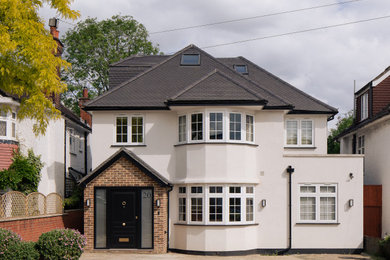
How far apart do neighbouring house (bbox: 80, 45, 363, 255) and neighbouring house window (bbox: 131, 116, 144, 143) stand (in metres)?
0.04

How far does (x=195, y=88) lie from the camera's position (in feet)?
74.7

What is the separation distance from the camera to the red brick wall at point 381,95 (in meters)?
26.6

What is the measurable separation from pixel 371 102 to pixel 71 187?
51.6ft

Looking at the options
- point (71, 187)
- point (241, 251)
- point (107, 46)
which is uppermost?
point (107, 46)

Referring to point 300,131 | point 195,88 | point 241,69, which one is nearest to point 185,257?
point 195,88

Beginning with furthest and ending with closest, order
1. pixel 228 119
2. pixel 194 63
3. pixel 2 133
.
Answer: pixel 194 63 → pixel 2 133 → pixel 228 119

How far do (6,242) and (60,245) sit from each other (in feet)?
5.89

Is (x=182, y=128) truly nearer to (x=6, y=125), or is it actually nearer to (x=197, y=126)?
(x=197, y=126)

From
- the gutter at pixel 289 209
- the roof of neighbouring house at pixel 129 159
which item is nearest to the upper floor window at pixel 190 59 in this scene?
the roof of neighbouring house at pixel 129 159

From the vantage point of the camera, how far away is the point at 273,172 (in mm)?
23359

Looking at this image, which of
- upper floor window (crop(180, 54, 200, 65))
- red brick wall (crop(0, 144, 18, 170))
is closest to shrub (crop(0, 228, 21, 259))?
red brick wall (crop(0, 144, 18, 170))

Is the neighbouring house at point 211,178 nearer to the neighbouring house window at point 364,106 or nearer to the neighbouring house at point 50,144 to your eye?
the neighbouring house at point 50,144

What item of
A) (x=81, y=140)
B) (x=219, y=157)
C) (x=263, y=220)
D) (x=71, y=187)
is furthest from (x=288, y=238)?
(x=81, y=140)

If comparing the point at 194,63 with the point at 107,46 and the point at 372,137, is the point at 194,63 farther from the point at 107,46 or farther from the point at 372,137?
the point at 107,46
